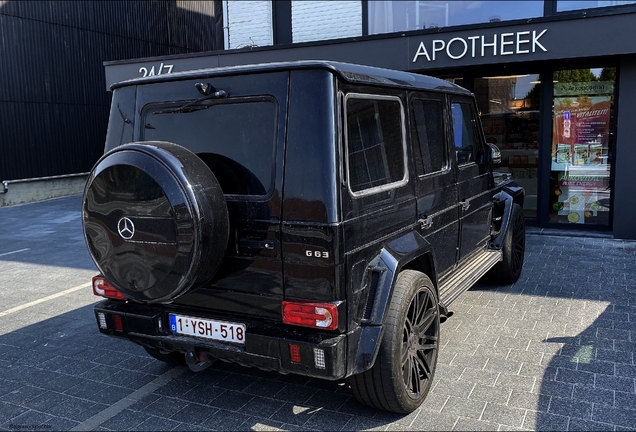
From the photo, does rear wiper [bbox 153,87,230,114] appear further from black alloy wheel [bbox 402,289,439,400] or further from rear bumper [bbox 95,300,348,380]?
black alloy wheel [bbox 402,289,439,400]

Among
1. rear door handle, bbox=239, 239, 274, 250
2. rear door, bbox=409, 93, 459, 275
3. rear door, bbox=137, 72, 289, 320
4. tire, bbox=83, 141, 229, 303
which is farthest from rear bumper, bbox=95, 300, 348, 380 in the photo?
rear door, bbox=409, 93, 459, 275

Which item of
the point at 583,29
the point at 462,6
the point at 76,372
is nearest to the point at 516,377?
the point at 76,372

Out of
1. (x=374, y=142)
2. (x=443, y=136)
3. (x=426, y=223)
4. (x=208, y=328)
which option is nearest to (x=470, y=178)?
(x=443, y=136)

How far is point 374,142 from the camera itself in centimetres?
332

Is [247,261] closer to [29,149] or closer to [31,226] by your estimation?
[31,226]

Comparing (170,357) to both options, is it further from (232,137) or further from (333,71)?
(333,71)

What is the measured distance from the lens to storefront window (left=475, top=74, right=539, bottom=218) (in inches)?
359

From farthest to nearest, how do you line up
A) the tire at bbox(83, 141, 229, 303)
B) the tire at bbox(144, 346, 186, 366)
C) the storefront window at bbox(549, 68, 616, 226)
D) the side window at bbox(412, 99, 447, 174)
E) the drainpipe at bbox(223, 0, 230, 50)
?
the drainpipe at bbox(223, 0, 230, 50) < the storefront window at bbox(549, 68, 616, 226) < the tire at bbox(144, 346, 186, 366) < the side window at bbox(412, 99, 447, 174) < the tire at bbox(83, 141, 229, 303)

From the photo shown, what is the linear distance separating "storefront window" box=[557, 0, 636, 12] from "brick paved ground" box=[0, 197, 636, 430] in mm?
4612

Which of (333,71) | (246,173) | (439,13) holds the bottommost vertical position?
(246,173)

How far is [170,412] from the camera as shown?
3.48 m

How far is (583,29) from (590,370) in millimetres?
5399

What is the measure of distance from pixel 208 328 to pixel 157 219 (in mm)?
723

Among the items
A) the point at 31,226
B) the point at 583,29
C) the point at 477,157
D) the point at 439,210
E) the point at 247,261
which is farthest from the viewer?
the point at 31,226
